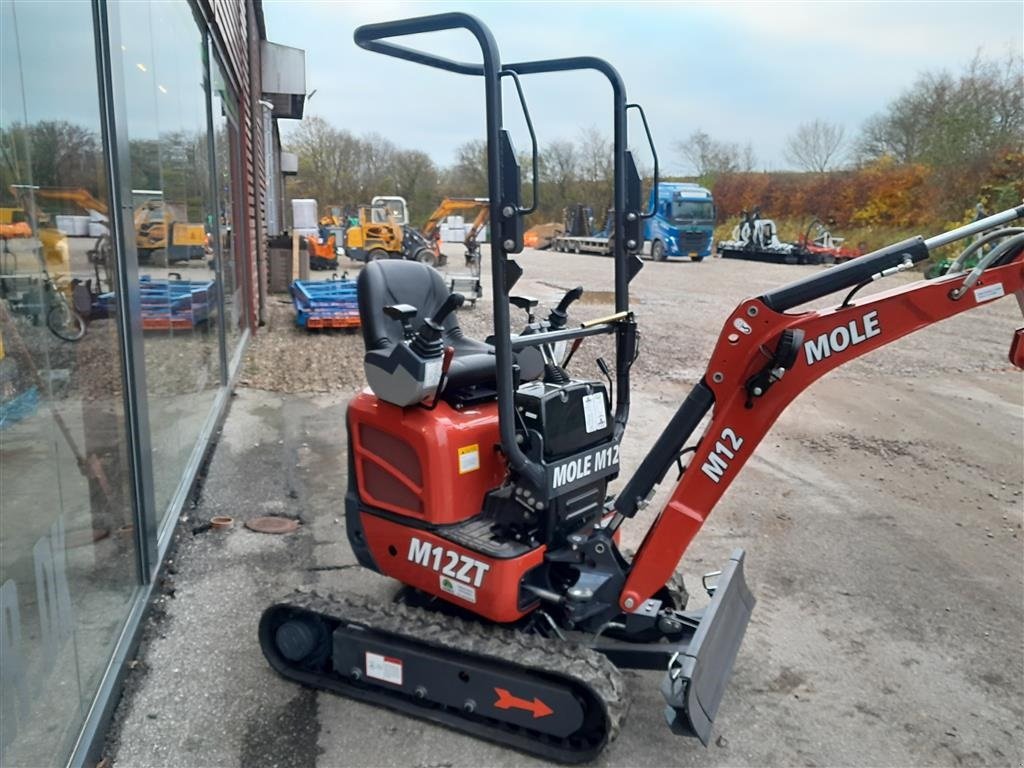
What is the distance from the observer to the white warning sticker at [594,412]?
313 cm

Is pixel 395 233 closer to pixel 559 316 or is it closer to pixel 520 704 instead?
pixel 559 316

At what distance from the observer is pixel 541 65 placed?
11.6 feet

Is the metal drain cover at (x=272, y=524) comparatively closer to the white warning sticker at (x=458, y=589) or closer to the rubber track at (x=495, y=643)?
the rubber track at (x=495, y=643)

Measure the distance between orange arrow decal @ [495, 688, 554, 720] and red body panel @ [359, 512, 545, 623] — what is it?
264mm

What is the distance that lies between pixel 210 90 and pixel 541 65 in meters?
4.39

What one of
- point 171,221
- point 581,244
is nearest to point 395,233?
point 581,244

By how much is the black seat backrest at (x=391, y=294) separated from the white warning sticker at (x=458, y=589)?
108cm

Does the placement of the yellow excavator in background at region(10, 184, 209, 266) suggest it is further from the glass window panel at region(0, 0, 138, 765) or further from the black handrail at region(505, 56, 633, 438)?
the black handrail at region(505, 56, 633, 438)

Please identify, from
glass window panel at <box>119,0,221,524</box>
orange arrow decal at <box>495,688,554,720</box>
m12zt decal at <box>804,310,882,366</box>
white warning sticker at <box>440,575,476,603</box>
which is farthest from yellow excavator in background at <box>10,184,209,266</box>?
m12zt decal at <box>804,310,882,366</box>

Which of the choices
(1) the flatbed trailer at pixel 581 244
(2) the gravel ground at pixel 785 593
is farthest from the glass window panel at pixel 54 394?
(1) the flatbed trailer at pixel 581 244

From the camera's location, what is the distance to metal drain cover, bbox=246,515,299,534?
178 inches

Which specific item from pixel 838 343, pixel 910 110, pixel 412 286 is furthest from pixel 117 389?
pixel 910 110

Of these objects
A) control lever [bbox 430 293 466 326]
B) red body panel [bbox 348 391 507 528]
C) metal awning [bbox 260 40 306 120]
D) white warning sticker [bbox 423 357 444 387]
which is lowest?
red body panel [bbox 348 391 507 528]

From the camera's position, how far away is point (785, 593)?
402 cm
